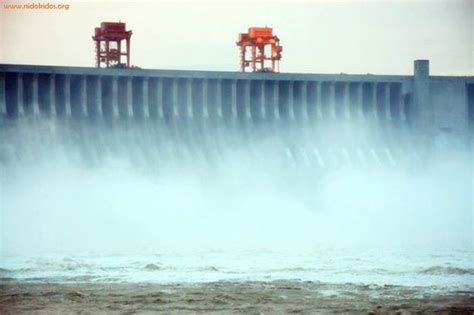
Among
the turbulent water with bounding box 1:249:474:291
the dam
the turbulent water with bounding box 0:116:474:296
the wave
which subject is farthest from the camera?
the dam

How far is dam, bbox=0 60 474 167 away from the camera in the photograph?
37156 mm

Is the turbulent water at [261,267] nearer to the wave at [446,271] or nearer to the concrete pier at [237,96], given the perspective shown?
the wave at [446,271]

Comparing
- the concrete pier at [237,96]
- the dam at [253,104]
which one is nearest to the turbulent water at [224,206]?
the dam at [253,104]

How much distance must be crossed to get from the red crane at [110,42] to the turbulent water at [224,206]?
→ 4.03 meters

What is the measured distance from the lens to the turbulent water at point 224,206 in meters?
22.5

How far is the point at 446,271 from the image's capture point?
19906mm

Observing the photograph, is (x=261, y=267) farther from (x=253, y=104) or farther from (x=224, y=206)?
(x=253, y=104)

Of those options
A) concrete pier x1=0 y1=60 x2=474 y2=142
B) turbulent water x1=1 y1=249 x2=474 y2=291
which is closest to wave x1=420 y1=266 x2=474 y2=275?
turbulent water x1=1 y1=249 x2=474 y2=291

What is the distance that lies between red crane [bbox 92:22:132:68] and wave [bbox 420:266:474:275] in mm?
21705

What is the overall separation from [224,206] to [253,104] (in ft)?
18.3

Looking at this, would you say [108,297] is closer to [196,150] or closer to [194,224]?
[194,224]

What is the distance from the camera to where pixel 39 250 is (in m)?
24.4

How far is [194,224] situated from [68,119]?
8464mm

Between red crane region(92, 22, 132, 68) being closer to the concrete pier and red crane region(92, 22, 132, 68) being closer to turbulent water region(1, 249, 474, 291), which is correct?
the concrete pier
